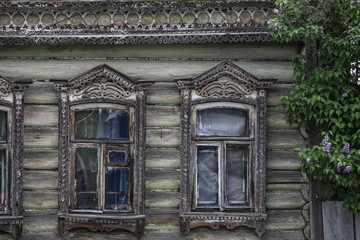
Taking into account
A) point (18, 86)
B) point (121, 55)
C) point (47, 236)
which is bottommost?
point (47, 236)

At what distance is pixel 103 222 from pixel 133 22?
237 centimetres

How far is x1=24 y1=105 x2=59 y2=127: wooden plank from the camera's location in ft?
19.4

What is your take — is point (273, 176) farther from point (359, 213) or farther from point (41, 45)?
point (41, 45)

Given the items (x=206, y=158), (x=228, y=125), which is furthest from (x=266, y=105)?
(x=206, y=158)

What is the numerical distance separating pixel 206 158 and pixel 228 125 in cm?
47

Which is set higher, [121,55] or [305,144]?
[121,55]

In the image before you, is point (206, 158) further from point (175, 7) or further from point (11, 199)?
point (11, 199)

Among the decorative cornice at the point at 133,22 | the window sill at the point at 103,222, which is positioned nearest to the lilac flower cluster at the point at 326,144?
the decorative cornice at the point at 133,22

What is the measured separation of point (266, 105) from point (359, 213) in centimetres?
162

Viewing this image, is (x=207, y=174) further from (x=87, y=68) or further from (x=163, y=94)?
(x=87, y=68)

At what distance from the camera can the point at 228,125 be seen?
595 cm

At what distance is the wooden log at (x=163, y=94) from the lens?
5.91 metres

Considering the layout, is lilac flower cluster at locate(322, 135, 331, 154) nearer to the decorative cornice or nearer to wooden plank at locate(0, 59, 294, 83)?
the decorative cornice

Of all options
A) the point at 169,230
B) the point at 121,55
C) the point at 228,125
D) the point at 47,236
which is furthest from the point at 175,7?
the point at 47,236
